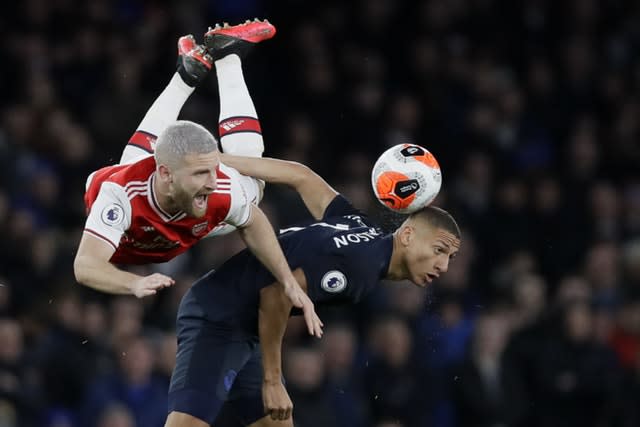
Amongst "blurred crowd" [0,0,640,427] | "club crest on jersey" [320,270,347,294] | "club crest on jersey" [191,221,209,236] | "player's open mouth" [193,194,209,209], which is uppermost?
"player's open mouth" [193,194,209,209]

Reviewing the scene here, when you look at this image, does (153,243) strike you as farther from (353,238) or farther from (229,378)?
(353,238)

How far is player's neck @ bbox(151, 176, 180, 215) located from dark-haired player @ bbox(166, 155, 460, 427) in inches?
20.9

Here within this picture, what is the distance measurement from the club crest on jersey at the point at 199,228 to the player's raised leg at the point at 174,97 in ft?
2.41

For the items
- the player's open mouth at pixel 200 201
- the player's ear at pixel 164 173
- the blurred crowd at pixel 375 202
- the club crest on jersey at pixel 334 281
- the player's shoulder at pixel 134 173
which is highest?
the player's ear at pixel 164 173

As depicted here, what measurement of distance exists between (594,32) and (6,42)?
217 inches

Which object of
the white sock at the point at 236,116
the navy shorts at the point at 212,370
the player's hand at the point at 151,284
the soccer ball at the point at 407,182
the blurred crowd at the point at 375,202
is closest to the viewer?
the player's hand at the point at 151,284

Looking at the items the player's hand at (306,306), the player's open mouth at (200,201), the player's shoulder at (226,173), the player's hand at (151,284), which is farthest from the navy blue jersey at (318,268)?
the player's hand at (151,284)

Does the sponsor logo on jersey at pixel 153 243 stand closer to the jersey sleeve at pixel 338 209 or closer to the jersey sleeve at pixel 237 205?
the jersey sleeve at pixel 237 205

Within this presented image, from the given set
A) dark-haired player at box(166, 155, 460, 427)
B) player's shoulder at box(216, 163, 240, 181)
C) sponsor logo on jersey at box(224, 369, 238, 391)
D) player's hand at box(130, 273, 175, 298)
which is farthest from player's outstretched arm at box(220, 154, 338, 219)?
player's hand at box(130, 273, 175, 298)

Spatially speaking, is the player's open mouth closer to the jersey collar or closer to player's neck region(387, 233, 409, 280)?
the jersey collar

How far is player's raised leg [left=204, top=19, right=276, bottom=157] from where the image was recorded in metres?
6.82

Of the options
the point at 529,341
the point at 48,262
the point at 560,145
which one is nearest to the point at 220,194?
the point at 48,262

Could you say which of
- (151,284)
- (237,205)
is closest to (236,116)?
(237,205)

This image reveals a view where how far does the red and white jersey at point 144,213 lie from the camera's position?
19.3 feet
